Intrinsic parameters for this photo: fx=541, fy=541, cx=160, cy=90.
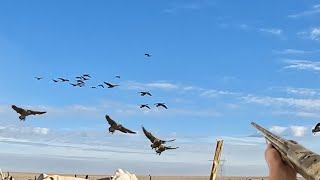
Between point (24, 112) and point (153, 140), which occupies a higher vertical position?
point (24, 112)

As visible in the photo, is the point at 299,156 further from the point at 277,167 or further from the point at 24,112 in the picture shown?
the point at 24,112

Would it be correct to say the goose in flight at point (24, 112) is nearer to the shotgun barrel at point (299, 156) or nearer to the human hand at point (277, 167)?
the human hand at point (277, 167)

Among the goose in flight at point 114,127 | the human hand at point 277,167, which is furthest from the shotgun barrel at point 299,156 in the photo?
the goose in flight at point 114,127

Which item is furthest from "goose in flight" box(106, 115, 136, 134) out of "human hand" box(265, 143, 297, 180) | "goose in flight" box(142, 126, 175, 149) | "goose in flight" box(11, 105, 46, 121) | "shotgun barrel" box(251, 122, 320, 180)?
"shotgun barrel" box(251, 122, 320, 180)

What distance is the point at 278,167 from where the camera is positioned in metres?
2.11

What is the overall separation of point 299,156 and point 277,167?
41cm

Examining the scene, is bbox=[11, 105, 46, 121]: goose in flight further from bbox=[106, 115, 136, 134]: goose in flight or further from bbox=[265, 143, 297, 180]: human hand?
bbox=[265, 143, 297, 180]: human hand

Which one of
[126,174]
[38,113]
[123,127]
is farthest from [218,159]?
[38,113]

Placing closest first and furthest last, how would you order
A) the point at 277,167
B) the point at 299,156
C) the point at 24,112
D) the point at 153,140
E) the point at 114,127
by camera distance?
the point at 299,156, the point at 277,167, the point at 153,140, the point at 114,127, the point at 24,112

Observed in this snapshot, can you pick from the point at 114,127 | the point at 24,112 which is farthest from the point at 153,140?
the point at 24,112

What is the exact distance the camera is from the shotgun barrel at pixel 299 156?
1573 millimetres

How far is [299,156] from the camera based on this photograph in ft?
5.60

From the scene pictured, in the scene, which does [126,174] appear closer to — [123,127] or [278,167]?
[278,167]

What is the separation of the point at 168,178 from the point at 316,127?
67435 millimetres
